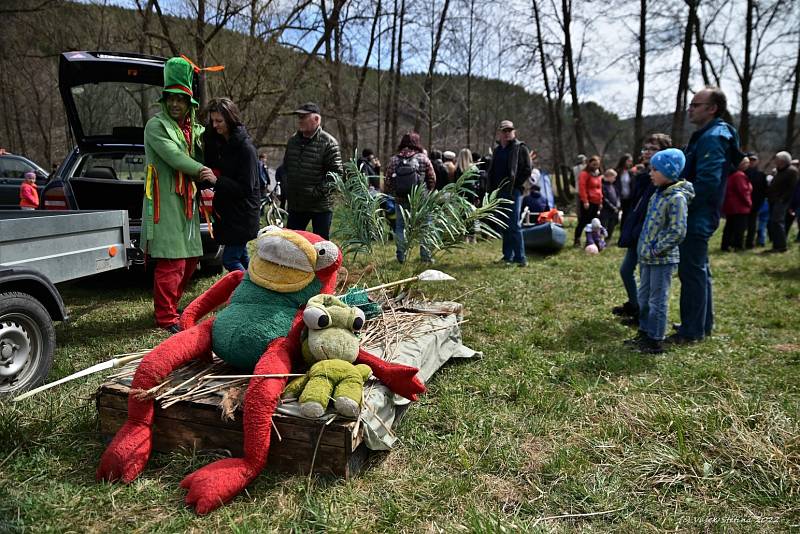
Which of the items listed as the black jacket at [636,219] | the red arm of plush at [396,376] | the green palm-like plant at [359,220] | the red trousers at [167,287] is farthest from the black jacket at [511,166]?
the red arm of plush at [396,376]

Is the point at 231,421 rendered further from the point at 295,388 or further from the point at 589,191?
the point at 589,191

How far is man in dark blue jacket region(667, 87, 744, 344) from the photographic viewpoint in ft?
14.0

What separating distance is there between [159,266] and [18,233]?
1.27 m

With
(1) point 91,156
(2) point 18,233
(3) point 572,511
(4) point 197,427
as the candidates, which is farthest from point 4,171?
(3) point 572,511

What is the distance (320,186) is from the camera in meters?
5.57

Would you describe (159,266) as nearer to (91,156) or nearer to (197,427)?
(197,427)

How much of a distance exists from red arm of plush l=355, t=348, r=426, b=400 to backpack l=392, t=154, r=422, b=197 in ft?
16.0

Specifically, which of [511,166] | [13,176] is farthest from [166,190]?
[13,176]

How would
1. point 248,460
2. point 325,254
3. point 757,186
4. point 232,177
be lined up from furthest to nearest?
1. point 757,186
2. point 232,177
3. point 325,254
4. point 248,460

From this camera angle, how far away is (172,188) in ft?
13.8

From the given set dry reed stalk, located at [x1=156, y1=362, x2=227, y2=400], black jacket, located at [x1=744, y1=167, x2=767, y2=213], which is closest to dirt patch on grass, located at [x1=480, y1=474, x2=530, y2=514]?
dry reed stalk, located at [x1=156, y1=362, x2=227, y2=400]

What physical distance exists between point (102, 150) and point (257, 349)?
4.91 meters

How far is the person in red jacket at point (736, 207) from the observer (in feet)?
32.3

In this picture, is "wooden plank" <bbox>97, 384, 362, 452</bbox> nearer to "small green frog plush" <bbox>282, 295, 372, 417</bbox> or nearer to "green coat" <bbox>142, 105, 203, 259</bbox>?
"small green frog plush" <bbox>282, 295, 372, 417</bbox>
